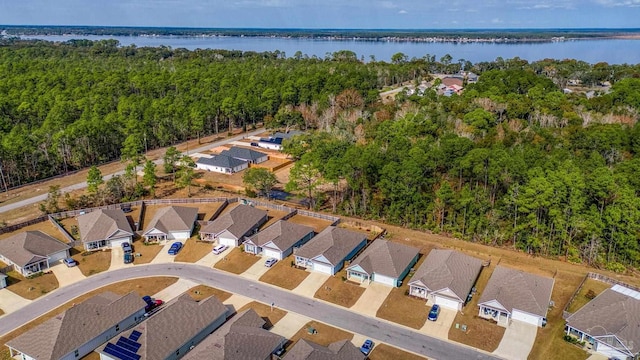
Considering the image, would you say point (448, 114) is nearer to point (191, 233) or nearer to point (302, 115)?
point (302, 115)

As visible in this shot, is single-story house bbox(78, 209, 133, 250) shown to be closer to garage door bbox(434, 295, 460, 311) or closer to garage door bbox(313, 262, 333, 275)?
garage door bbox(313, 262, 333, 275)

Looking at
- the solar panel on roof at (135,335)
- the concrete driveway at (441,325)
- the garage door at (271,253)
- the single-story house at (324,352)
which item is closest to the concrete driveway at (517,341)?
the concrete driveway at (441,325)

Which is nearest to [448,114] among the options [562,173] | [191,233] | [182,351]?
[562,173]

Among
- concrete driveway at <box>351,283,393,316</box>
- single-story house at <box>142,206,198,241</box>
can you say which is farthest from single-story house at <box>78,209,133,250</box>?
concrete driveway at <box>351,283,393,316</box>

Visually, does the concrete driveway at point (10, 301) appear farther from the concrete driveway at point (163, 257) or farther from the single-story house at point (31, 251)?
the concrete driveway at point (163, 257)

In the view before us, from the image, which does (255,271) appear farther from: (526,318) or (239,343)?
(526,318)

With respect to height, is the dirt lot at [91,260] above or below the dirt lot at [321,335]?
above
